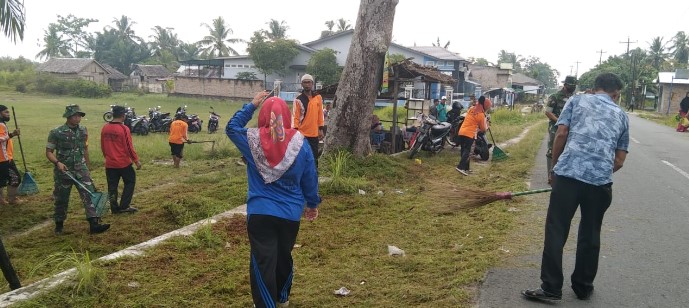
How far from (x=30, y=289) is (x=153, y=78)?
55.1 metres

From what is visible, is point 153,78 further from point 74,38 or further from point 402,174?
point 402,174

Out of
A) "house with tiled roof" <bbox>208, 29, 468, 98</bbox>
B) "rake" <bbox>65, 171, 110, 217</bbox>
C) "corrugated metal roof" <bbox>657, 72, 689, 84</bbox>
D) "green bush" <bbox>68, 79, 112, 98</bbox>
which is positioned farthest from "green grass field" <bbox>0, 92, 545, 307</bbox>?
"corrugated metal roof" <bbox>657, 72, 689, 84</bbox>

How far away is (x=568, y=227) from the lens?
3.82 metres

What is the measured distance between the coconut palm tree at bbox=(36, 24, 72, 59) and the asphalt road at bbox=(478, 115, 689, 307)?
75169mm

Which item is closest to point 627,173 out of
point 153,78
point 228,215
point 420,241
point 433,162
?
point 433,162

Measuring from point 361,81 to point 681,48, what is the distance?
71.4 meters

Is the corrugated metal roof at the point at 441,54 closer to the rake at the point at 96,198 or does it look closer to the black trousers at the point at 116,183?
the black trousers at the point at 116,183

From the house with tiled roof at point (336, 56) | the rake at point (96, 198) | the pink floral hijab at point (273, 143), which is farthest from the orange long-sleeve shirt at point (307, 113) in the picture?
the house with tiled roof at point (336, 56)

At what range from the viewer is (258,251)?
135 inches

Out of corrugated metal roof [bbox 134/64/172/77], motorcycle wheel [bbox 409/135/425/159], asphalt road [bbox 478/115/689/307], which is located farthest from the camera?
corrugated metal roof [bbox 134/64/172/77]

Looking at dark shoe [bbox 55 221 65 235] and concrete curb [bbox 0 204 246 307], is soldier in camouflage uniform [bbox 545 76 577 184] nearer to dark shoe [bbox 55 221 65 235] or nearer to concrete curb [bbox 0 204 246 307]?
concrete curb [bbox 0 204 246 307]

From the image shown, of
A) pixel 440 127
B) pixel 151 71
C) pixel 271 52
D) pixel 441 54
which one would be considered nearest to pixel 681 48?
pixel 441 54

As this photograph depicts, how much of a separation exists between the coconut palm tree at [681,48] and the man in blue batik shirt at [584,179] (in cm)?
7438

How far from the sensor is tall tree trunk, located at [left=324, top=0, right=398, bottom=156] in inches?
390
